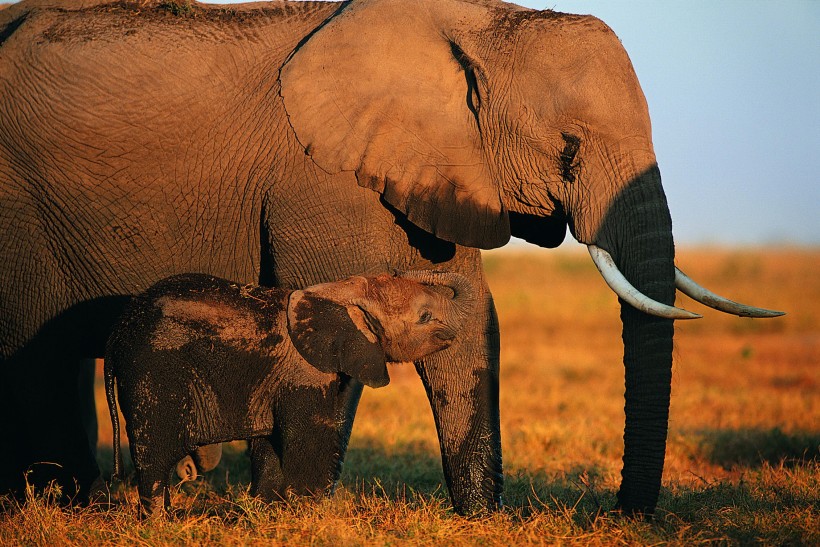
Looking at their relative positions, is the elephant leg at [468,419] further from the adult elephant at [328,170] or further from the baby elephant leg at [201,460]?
the baby elephant leg at [201,460]

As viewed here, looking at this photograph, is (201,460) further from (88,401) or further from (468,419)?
(468,419)

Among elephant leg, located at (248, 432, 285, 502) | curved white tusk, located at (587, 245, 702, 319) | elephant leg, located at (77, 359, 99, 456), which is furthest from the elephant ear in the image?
elephant leg, located at (77, 359, 99, 456)

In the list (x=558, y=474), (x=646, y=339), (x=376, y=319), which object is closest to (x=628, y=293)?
(x=646, y=339)

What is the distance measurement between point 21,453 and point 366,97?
10.4ft

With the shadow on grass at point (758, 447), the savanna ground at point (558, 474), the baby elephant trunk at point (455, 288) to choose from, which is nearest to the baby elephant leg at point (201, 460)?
the savanna ground at point (558, 474)

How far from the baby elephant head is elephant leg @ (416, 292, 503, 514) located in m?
0.13

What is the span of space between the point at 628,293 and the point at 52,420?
11.4 ft

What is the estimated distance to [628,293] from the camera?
198 inches

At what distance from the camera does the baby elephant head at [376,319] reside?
548 centimetres

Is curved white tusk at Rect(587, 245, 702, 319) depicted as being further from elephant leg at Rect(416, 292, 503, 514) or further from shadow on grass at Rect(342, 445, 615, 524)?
shadow on grass at Rect(342, 445, 615, 524)

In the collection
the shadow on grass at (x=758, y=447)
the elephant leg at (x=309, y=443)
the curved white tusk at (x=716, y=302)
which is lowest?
the shadow on grass at (x=758, y=447)

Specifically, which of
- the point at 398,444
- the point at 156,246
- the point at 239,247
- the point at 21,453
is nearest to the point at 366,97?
the point at 239,247

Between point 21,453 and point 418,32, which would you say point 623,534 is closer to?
point 418,32

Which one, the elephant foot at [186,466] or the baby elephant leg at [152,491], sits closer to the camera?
the baby elephant leg at [152,491]
